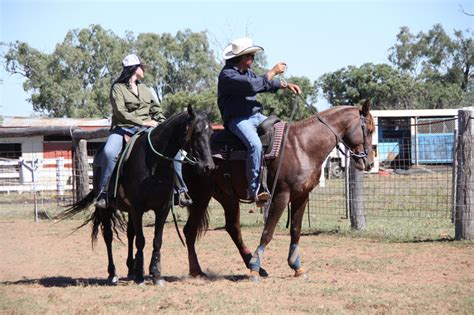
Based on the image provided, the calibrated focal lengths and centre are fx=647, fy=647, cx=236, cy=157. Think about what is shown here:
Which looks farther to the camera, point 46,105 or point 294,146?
point 46,105

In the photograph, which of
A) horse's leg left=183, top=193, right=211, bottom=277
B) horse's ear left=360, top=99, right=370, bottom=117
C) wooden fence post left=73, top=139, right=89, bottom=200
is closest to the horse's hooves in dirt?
horse's leg left=183, top=193, right=211, bottom=277

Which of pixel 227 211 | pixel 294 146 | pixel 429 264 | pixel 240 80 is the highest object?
pixel 240 80

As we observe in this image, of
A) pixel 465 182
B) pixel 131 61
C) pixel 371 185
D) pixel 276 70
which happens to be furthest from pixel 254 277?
pixel 371 185

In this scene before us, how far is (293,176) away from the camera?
8016mm

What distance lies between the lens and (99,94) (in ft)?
171

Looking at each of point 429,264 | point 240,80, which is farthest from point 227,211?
point 429,264

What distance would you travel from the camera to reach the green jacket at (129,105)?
8.06 metres

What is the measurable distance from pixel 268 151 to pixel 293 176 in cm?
45

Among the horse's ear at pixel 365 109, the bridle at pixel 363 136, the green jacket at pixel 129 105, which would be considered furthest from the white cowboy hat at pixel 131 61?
the horse's ear at pixel 365 109

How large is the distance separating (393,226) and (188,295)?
7223mm

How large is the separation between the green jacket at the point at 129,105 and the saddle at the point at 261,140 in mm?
886

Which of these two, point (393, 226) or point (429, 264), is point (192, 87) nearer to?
point (393, 226)

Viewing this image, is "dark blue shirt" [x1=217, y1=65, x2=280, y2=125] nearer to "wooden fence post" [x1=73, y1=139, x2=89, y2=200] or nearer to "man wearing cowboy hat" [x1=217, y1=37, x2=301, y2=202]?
"man wearing cowboy hat" [x1=217, y1=37, x2=301, y2=202]

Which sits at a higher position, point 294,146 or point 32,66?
point 32,66
